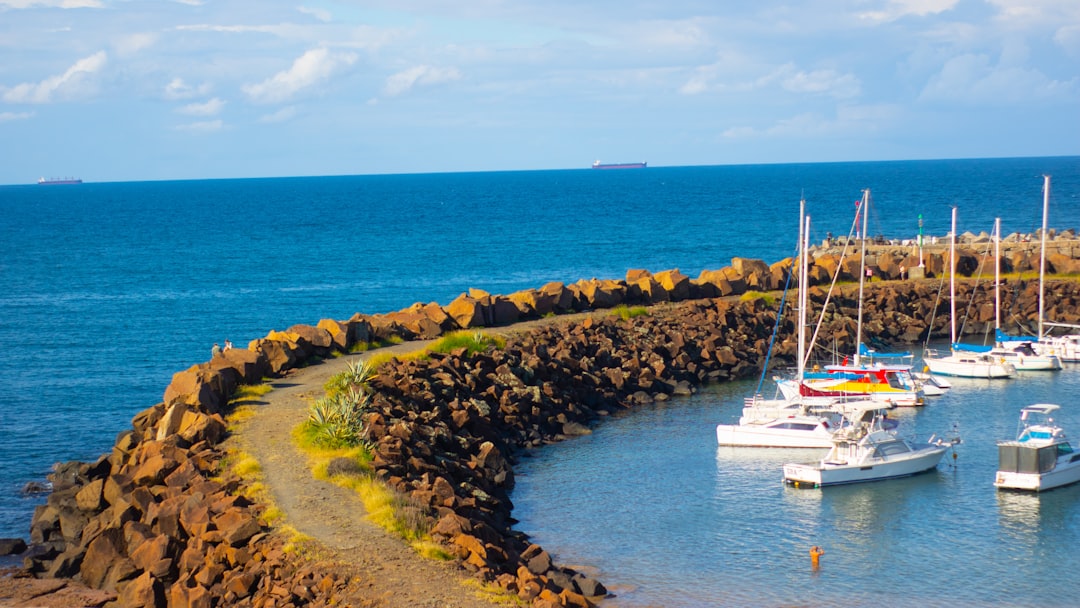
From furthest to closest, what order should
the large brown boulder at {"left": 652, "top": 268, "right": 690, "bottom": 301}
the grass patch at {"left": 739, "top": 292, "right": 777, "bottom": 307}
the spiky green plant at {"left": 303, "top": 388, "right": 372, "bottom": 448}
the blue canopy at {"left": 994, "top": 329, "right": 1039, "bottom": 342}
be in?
1. the grass patch at {"left": 739, "top": 292, "right": 777, "bottom": 307}
2. the large brown boulder at {"left": 652, "top": 268, "right": 690, "bottom": 301}
3. the blue canopy at {"left": 994, "top": 329, "right": 1039, "bottom": 342}
4. the spiky green plant at {"left": 303, "top": 388, "right": 372, "bottom": 448}

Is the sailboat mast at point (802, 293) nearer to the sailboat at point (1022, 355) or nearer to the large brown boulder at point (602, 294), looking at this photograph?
the large brown boulder at point (602, 294)

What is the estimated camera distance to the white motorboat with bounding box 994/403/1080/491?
31719 millimetres

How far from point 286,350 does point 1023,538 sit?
919 inches

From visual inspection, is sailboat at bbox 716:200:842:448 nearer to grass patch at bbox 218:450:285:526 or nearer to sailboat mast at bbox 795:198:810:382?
sailboat mast at bbox 795:198:810:382

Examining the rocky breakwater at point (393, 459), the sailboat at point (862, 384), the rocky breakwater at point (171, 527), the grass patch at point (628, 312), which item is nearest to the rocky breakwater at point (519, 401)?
the rocky breakwater at point (393, 459)

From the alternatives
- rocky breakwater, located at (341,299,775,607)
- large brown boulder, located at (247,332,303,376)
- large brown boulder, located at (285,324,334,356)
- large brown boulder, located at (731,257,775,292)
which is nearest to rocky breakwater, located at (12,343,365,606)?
rocky breakwater, located at (341,299,775,607)

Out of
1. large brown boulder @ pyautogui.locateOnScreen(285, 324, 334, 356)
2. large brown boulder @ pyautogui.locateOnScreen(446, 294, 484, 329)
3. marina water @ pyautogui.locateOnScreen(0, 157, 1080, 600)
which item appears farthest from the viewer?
large brown boulder @ pyautogui.locateOnScreen(446, 294, 484, 329)

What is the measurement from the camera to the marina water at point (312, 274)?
35.8 metres

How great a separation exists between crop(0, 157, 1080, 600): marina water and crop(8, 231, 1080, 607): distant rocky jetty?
2104 millimetres

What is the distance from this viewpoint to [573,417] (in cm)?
3997

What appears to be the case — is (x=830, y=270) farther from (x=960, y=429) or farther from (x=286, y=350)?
(x=286, y=350)

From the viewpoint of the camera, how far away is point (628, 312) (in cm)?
5112

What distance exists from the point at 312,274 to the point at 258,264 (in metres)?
10.6

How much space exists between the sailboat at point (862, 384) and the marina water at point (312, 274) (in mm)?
1855
